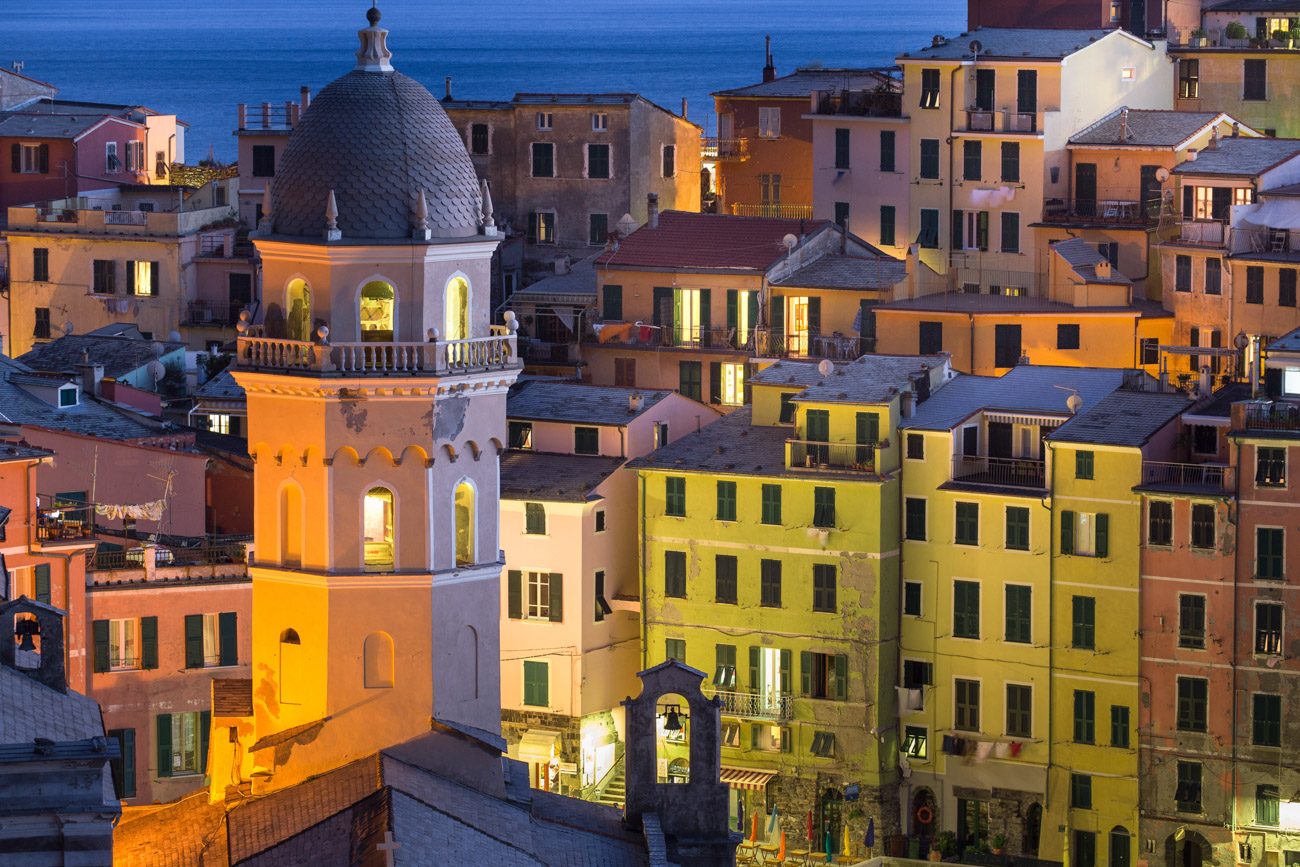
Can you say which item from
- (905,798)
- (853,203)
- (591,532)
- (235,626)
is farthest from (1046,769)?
(853,203)

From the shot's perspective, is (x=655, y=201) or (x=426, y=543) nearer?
(x=426, y=543)

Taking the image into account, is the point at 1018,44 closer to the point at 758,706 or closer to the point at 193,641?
the point at 758,706

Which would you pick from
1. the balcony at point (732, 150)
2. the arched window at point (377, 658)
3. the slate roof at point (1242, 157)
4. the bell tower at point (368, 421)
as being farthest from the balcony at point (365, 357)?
the balcony at point (732, 150)

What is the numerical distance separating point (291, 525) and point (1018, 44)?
50.1m

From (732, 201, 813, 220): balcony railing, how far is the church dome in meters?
57.7

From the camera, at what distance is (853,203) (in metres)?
93.9

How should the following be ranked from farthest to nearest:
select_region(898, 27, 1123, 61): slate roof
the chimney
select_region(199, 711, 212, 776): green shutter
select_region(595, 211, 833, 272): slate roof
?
select_region(898, 27, 1123, 61): slate roof, select_region(595, 211, 833, 272): slate roof, the chimney, select_region(199, 711, 212, 776): green shutter

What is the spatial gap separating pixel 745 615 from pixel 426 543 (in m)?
28.8

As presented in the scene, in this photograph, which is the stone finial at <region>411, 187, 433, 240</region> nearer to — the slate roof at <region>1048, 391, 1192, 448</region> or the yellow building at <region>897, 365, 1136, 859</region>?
the slate roof at <region>1048, 391, 1192, 448</region>

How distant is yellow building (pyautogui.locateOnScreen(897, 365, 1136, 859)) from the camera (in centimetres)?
7100

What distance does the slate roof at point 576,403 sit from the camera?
77.1m

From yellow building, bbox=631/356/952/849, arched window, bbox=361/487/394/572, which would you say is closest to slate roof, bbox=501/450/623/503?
yellow building, bbox=631/356/952/849

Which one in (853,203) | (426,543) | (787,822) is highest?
(853,203)

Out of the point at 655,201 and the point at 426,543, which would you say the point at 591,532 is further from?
the point at 426,543
